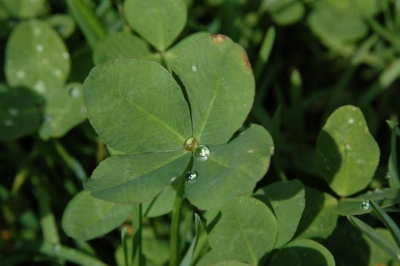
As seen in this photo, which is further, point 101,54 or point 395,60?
point 395,60

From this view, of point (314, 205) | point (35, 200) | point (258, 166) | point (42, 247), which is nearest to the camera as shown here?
point (258, 166)

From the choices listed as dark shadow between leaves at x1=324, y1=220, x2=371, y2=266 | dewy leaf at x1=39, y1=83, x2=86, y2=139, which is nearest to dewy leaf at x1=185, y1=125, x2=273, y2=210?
dark shadow between leaves at x1=324, y1=220, x2=371, y2=266

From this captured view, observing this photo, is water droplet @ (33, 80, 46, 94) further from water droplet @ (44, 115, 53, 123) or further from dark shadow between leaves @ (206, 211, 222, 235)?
dark shadow between leaves @ (206, 211, 222, 235)

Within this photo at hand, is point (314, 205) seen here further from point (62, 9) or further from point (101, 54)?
point (62, 9)

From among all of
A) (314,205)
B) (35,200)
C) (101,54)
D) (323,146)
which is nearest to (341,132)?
(323,146)

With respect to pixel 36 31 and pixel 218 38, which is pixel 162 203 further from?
pixel 36 31

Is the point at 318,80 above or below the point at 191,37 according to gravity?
below
